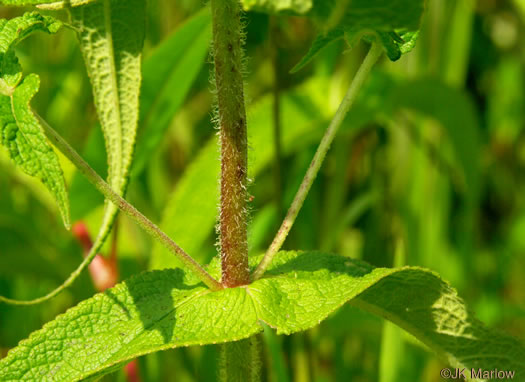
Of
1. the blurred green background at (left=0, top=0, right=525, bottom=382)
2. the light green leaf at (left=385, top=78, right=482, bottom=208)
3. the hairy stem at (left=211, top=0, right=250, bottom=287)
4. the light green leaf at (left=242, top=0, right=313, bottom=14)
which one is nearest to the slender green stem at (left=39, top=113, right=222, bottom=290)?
the hairy stem at (left=211, top=0, right=250, bottom=287)

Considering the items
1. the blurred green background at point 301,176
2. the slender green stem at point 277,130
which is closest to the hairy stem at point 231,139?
the blurred green background at point 301,176

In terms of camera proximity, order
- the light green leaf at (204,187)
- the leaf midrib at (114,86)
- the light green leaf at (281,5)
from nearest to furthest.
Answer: the light green leaf at (281,5) < the leaf midrib at (114,86) < the light green leaf at (204,187)

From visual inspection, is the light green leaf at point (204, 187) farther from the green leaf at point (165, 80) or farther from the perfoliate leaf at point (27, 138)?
the perfoliate leaf at point (27, 138)

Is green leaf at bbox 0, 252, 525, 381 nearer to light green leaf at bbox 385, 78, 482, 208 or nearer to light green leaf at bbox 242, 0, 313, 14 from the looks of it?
light green leaf at bbox 242, 0, 313, 14

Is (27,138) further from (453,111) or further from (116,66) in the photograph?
(453,111)

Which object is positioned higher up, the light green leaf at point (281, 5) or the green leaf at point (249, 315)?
the light green leaf at point (281, 5)

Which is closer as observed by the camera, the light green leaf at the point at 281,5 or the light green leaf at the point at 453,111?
the light green leaf at the point at 281,5

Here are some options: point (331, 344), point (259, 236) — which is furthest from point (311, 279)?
point (331, 344)
